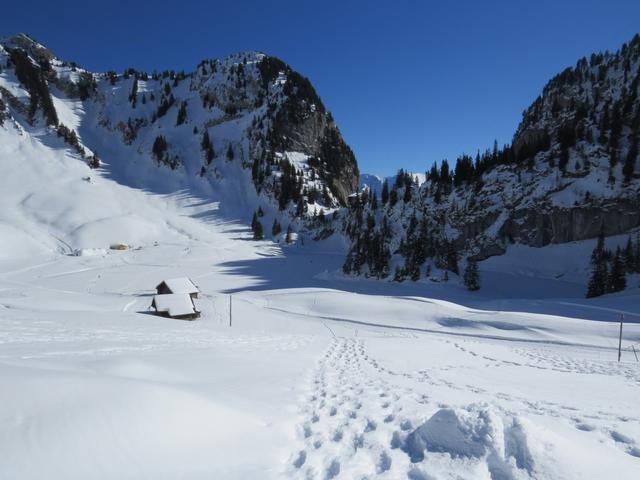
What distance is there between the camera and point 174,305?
27.6m

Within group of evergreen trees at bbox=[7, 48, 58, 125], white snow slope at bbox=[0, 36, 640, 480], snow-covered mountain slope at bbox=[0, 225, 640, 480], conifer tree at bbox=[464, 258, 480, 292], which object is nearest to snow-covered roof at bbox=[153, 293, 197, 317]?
white snow slope at bbox=[0, 36, 640, 480]

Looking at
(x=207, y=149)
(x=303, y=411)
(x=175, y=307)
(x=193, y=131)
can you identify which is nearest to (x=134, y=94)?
(x=193, y=131)

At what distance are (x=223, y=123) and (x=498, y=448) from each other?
5413 inches

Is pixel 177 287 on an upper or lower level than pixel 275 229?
lower

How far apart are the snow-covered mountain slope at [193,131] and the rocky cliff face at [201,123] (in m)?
0.42

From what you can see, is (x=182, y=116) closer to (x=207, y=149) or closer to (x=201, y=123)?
(x=201, y=123)

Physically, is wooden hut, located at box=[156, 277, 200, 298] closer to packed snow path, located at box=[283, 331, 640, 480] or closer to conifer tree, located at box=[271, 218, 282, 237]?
packed snow path, located at box=[283, 331, 640, 480]

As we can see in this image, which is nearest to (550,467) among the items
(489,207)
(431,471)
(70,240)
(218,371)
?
(431,471)

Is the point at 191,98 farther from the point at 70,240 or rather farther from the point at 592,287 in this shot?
the point at 592,287

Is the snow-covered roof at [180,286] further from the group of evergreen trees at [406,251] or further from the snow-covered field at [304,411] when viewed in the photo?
the group of evergreen trees at [406,251]

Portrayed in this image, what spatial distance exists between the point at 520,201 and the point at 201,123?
385 feet

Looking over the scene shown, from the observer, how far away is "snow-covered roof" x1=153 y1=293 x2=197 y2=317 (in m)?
27.1

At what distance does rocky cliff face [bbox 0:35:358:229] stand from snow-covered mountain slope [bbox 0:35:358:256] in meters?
0.42

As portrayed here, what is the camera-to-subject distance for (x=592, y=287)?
3712 cm
